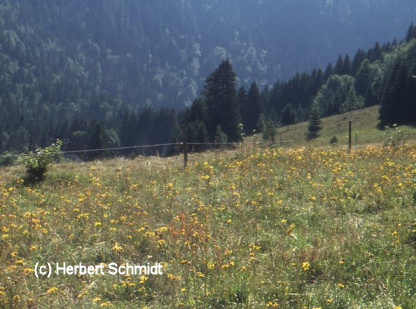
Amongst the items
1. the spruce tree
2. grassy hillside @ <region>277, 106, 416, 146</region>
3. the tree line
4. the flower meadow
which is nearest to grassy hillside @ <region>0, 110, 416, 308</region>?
the flower meadow

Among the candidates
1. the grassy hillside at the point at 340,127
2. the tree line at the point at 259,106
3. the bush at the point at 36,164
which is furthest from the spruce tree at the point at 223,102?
the bush at the point at 36,164

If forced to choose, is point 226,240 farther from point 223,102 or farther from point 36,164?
point 223,102

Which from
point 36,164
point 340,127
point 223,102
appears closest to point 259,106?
point 340,127

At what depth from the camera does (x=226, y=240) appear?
7.02m

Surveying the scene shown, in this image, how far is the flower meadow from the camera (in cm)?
543

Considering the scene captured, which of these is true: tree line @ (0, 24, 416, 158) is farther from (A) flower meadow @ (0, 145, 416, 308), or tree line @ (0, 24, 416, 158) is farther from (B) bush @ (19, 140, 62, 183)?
(A) flower meadow @ (0, 145, 416, 308)

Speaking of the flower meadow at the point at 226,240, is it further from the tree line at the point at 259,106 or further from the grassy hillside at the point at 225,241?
the tree line at the point at 259,106

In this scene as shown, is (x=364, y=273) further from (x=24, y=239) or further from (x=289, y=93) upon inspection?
(x=289, y=93)

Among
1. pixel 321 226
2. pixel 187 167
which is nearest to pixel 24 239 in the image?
pixel 321 226

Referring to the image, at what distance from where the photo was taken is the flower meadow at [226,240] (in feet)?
17.8

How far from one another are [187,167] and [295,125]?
8334 centimetres

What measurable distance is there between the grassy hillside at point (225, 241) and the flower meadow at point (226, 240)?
23 mm

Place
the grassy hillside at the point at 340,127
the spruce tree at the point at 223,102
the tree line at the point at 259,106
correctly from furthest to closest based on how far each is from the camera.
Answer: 1. the grassy hillside at the point at 340,127
2. the tree line at the point at 259,106
3. the spruce tree at the point at 223,102

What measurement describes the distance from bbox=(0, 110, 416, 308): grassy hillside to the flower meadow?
2cm
